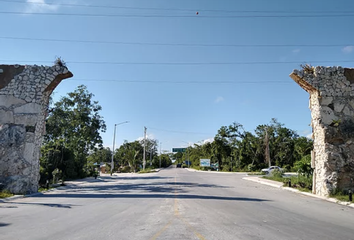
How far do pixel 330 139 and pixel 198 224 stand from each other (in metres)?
11.1

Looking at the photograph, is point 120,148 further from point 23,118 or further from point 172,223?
point 172,223

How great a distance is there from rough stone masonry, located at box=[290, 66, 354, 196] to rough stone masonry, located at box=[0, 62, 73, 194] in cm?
1498

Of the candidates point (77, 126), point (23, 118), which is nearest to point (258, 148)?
point (77, 126)

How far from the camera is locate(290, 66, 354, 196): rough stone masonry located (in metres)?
14.6

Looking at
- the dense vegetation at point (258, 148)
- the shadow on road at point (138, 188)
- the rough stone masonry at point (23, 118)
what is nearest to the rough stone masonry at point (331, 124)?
the shadow on road at point (138, 188)

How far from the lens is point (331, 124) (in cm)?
1537

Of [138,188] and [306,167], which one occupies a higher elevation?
[306,167]

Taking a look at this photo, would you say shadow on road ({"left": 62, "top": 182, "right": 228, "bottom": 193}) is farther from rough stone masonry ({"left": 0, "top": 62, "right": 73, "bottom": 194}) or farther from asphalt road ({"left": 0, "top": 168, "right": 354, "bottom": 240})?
asphalt road ({"left": 0, "top": 168, "right": 354, "bottom": 240})

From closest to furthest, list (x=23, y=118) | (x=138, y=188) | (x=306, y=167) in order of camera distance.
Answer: (x=23, y=118)
(x=138, y=188)
(x=306, y=167)

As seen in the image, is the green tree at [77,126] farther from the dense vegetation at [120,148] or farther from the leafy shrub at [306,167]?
the leafy shrub at [306,167]

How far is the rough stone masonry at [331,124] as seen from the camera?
47.9 ft

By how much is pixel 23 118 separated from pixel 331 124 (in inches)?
691

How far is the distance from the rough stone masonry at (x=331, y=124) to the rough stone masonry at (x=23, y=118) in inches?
590

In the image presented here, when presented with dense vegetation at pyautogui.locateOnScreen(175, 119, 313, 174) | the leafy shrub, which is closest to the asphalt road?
the leafy shrub
